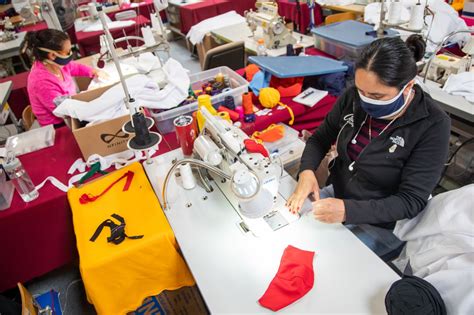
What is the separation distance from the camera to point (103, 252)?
115 centimetres

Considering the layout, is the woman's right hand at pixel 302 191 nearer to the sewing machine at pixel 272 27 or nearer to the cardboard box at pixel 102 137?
the cardboard box at pixel 102 137

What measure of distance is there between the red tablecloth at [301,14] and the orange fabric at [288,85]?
2962 millimetres

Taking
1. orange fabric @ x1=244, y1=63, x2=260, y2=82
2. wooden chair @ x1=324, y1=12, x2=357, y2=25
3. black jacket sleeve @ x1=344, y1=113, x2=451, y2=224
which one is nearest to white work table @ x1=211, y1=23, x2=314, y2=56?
wooden chair @ x1=324, y1=12, x2=357, y2=25

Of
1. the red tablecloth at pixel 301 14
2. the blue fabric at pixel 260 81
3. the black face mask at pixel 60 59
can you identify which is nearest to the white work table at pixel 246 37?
the blue fabric at pixel 260 81

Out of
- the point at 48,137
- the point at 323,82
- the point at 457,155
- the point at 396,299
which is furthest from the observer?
the point at 457,155

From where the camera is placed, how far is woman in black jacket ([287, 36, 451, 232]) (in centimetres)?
106

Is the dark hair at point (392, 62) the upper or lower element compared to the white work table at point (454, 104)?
upper

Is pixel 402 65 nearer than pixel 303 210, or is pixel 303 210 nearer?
pixel 402 65

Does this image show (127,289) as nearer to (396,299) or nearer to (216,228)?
(216,228)

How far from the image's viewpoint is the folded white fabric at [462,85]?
6.10 ft

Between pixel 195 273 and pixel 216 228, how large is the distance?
0.19 metres

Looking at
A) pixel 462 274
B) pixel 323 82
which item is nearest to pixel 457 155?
pixel 323 82

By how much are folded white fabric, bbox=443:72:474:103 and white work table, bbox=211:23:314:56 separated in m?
1.21

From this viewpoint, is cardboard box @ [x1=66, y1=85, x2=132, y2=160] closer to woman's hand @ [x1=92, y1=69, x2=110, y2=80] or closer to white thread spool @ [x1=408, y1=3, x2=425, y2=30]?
woman's hand @ [x1=92, y1=69, x2=110, y2=80]
